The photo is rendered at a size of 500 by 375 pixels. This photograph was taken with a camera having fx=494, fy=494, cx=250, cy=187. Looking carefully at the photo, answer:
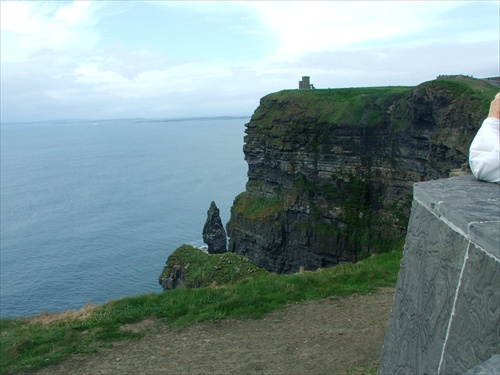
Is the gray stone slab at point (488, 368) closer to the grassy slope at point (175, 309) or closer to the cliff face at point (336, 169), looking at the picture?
the grassy slope at point (175, 309)

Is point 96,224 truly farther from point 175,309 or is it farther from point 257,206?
point 175,309

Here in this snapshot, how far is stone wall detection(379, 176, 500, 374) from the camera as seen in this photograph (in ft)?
11.4

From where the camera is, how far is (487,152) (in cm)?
Result: 463

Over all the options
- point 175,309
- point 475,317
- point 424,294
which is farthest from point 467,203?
point 175,309

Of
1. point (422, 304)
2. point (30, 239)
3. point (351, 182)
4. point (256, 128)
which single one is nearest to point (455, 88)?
point (351, 182)

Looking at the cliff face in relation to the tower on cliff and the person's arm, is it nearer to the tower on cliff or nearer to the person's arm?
the tower on cliff

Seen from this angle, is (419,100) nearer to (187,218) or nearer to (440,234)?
(440,234)

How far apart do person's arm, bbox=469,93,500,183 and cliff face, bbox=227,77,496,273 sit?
103 feet

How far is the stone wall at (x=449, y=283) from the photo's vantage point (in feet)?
11.4

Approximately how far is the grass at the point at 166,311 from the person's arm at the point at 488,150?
308 inches

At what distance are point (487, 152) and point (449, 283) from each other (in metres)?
1.38

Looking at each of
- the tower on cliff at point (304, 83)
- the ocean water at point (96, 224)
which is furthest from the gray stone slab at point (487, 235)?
the tower on cliff at point (304, 83)

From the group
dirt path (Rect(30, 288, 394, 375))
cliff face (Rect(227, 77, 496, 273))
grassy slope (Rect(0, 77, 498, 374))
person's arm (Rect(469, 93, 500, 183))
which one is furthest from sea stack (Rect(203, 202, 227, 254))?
person's arm (Rect(469, 93, 500, 183))

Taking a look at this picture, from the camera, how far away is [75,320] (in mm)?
12031
